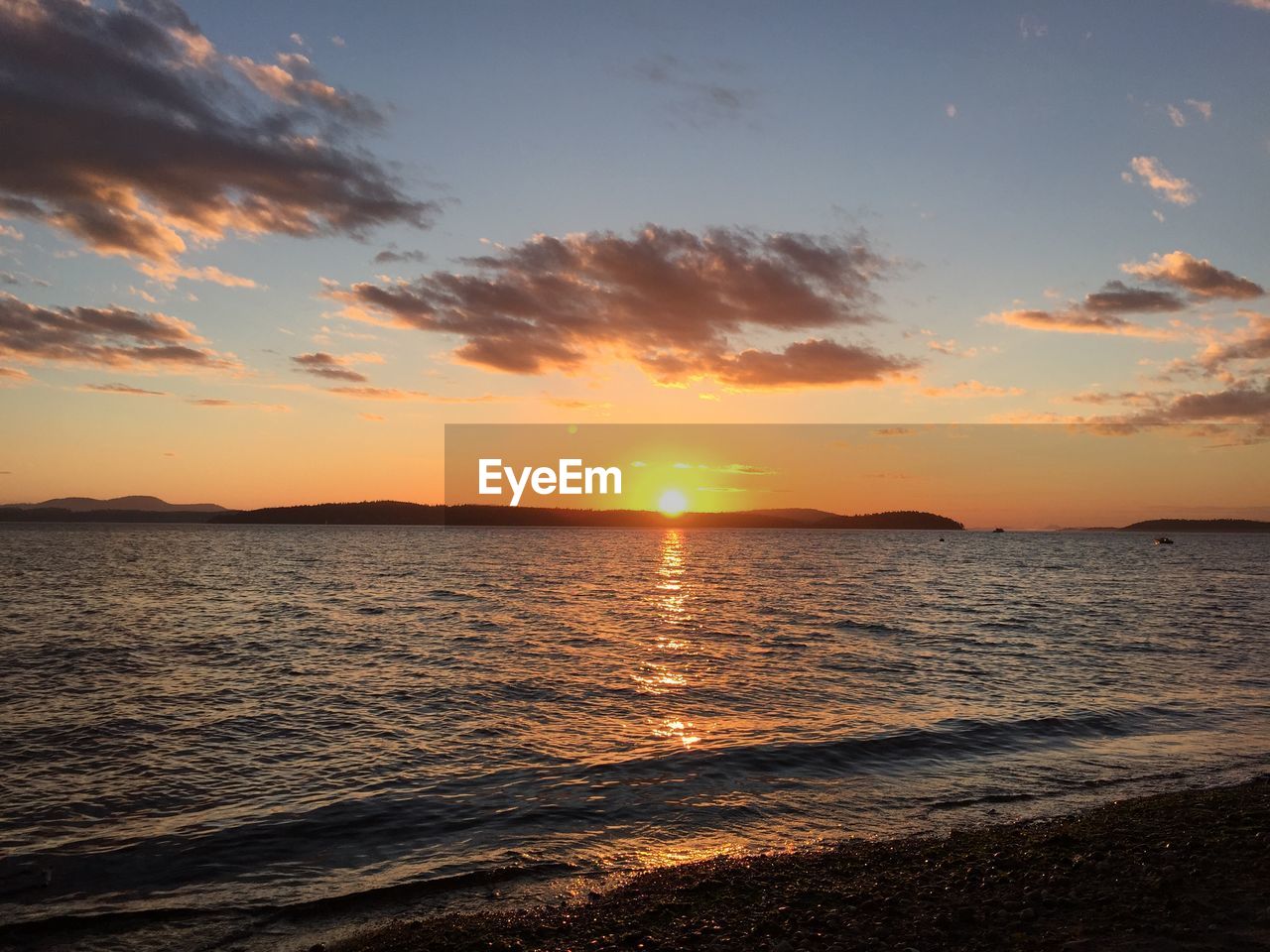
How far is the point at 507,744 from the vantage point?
2195cm

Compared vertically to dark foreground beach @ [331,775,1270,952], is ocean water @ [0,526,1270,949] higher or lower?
lower

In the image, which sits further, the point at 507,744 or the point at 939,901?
the point at 507,744

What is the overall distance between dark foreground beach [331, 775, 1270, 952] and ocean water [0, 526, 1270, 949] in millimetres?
1533

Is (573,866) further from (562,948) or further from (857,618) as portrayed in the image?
(857,618)

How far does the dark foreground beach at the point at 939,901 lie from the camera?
398 inches

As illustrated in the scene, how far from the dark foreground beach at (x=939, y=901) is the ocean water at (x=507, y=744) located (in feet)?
5.03

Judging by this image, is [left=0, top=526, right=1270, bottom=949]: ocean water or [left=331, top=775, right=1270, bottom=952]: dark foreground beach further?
[left=0, top=526, right=1270, bottom=949]: ocean water

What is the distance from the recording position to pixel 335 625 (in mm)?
47750

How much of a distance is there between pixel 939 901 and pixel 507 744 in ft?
44.5

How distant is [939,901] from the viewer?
11.1 m

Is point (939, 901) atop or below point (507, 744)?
atop

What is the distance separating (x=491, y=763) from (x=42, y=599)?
5506 centimetres

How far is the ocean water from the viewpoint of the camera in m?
13.5

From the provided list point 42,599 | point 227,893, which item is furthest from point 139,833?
point 42,599
